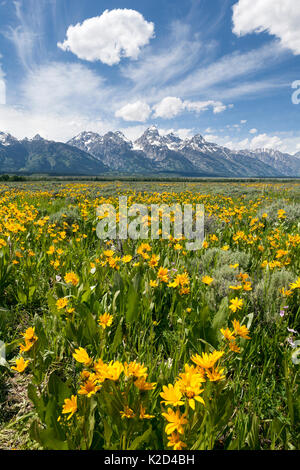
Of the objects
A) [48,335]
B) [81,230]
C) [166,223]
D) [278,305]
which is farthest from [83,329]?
[81,230]

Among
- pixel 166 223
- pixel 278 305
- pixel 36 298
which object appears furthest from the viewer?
pixel 166 223

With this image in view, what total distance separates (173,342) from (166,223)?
2.85m

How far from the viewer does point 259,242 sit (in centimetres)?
393

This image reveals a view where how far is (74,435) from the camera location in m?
1.05

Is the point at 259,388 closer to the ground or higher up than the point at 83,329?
closer to the ground

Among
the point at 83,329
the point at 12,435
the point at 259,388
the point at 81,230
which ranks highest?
the point at 81,230

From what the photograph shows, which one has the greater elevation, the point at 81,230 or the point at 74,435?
the point at 81,230

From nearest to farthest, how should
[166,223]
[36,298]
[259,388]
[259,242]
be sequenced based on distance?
[259,388]
[36,298]
[259,242]
[166,223]
